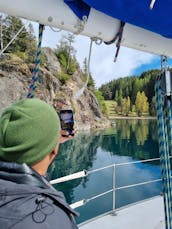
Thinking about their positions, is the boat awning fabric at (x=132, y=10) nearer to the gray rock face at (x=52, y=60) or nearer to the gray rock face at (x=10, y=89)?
the gray rock face at (x=10, y=89)

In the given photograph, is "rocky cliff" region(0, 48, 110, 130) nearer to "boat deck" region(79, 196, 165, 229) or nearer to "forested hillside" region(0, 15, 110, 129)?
"forested hillside" region(0, 15, 110, 129)

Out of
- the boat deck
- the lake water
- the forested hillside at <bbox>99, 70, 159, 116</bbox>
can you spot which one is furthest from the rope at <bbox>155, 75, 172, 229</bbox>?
the forested hillside at <bbox>99, 70, 159, 116</bbox>

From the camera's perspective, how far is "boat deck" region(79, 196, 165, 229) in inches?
44.0

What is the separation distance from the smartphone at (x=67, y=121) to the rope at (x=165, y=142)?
33 cm

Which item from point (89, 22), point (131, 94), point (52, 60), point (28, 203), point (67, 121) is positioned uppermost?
point (52, 60)

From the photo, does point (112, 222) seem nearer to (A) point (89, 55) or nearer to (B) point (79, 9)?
(A) point (89, 55)

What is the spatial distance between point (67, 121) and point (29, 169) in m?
0.27

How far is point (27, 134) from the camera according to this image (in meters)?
0.31

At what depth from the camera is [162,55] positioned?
72 centimetres

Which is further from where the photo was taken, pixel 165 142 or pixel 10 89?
pixel 10 89

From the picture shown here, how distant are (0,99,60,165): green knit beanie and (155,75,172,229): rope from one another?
0.51m

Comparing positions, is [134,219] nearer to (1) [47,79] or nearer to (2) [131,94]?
(1) [47,79]

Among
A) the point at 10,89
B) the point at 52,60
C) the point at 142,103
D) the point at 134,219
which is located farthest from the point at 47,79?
the point at 142,103

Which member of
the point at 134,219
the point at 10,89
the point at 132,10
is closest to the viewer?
the point at 132,10
